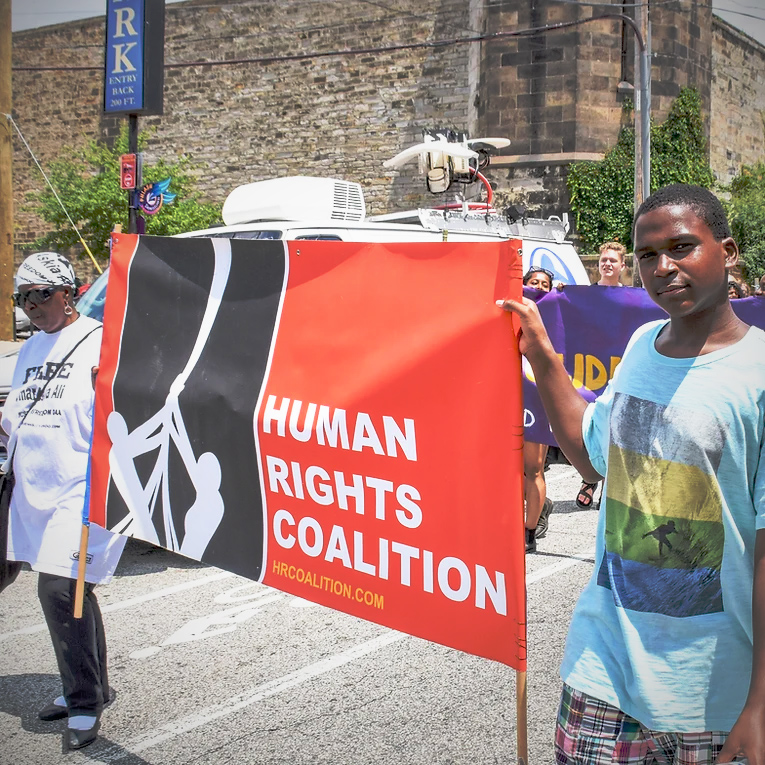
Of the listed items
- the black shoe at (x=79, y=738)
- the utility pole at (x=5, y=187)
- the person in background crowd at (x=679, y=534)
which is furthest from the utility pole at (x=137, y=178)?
the person in background crowd at (x=679, y=534)

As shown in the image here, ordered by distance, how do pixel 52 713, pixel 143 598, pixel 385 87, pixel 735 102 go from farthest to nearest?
1. pixel 735 102
2. pixel 385 87
3. pixel 143 598
4. pixel 52 713

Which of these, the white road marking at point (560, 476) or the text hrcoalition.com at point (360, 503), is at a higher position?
the text hrcoalition.com at point (360, 503)

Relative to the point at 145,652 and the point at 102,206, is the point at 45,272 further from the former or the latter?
the point at 102,206

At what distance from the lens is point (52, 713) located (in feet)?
13.6

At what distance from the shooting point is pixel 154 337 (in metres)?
3.71

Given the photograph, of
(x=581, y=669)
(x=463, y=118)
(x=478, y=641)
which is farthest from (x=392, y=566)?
(x=463, y=118)

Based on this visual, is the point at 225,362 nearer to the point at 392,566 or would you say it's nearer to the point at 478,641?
the point at 392,566

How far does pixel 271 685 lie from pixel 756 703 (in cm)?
294

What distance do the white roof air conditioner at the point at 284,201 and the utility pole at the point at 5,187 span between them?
13.8 ft

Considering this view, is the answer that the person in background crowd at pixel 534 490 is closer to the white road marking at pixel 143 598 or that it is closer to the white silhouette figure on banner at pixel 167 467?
the white road marking at pixel 143 598

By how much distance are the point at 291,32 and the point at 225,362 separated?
25.9 meters

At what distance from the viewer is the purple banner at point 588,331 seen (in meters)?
6.32

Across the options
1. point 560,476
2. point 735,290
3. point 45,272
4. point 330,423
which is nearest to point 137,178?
point 560,476

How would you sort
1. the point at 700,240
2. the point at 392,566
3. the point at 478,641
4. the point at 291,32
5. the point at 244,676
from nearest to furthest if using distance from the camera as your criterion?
the point at 700,240 → the point at 478,641 → the point at 392,566 → the point at 244,676 → the point at 291,32
